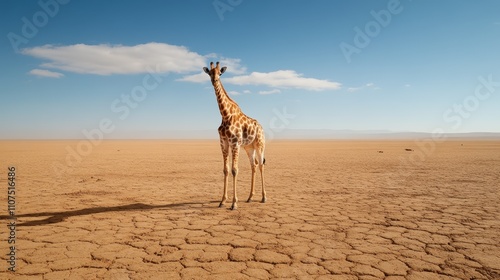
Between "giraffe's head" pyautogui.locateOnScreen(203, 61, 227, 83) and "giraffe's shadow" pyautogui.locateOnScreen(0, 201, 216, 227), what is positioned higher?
"giraffe's head" pyautogui.locateOnScreen(203, 61, 227, 83)

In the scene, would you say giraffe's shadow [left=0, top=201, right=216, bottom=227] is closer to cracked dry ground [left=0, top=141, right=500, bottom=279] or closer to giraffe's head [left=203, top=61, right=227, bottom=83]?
cracked dry ground [left=0, top=141, right=500, bottom=279]

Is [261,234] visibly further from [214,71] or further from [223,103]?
[214,71]

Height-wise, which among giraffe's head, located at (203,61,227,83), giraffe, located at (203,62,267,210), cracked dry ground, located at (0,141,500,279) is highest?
giraffe's head, located at (203,61,227,83)

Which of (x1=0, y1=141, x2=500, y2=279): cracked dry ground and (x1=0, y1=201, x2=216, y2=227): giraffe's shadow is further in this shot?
(x1=0, y1=201, x2=216, y2=227): giraffe's shadow

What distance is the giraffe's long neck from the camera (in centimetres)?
635

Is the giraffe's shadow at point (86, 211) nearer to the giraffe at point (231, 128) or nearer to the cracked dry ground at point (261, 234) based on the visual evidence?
the cracked dry ground at point (261, 234)

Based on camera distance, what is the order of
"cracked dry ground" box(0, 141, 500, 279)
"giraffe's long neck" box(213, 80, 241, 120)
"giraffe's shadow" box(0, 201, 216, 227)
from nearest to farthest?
"cracked dry ground" box(0, 141, 500, 279) → "giraffe's shadow" box(0, 201, 216, 227) → "giraffe's long neck" box(213, 80, 241, 120)

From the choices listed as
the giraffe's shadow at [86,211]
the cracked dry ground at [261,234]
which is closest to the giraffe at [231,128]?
the cracked dry ground at [261,234]

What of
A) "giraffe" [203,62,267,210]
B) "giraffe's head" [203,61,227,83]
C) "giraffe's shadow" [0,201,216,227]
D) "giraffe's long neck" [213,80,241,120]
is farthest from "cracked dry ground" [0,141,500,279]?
"giraffe's head" [203,61,227,83]

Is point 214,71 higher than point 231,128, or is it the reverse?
point 214,71

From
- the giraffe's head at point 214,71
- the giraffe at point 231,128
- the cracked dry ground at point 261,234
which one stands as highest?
the giraffe's head at point 214,71

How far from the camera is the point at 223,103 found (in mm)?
6363

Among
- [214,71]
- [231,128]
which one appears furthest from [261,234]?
[214,71]

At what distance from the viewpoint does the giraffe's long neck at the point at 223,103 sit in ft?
20.8
